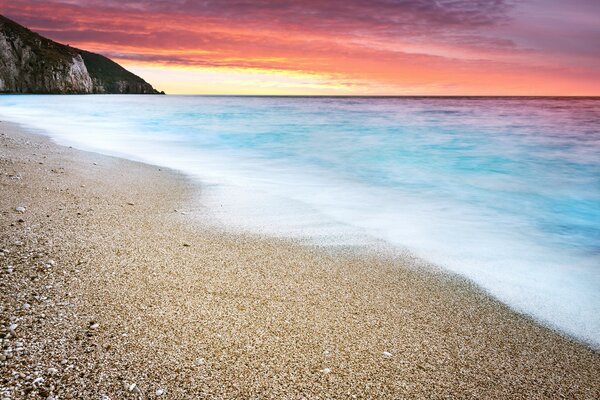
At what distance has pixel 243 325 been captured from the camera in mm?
2578

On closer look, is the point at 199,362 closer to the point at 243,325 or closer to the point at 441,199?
the point at 243,325

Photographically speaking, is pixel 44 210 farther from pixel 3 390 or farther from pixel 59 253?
pixel 3 390

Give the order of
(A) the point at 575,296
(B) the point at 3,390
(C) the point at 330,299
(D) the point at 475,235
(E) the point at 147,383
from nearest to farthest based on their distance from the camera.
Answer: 1. (B) the point at 3,390
2. (E) the point at 147,383
3. (C) the point at 330,299
4. (A) the point at 575,296
5. (D) the point at 475,235

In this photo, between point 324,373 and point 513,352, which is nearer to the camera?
point 324,373

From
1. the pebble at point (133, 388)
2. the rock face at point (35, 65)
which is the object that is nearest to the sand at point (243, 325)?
the pebble at point (133, 388)

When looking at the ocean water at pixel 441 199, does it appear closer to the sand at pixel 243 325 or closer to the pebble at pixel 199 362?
the sand at pixel 243 325

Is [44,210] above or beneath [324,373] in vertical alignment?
above

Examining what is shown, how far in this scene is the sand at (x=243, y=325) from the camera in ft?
6.75

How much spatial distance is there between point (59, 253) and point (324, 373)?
8.07 feet

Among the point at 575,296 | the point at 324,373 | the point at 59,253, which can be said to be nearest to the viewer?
the point at 324,373

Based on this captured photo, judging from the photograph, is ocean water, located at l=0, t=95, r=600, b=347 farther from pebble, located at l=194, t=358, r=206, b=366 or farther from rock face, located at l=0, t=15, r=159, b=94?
rock face, located at l=0, t=15, r=159, b=94

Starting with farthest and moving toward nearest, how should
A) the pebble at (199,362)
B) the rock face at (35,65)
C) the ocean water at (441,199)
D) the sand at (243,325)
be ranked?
the rock face at (35,65) → the ocean water at (441,199) → the pebble at (199,362) → the sand at (243,325)

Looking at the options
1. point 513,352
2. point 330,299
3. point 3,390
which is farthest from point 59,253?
point 513,352

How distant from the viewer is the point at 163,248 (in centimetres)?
375
